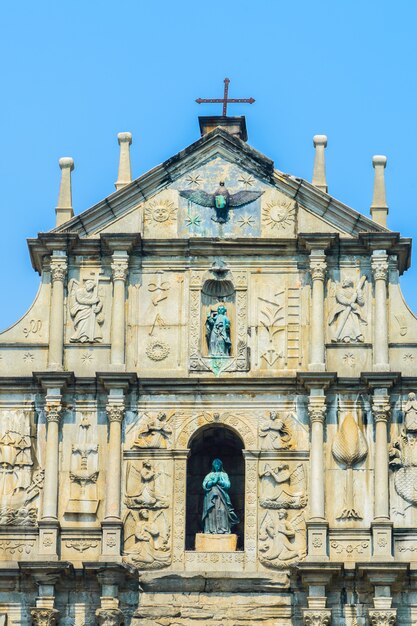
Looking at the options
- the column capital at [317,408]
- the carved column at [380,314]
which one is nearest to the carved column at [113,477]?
the column capital at [317,408]

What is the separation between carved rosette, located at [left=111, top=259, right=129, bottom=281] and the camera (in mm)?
35500

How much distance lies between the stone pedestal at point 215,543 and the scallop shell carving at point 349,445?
175 centimetres

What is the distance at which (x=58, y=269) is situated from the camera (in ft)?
117

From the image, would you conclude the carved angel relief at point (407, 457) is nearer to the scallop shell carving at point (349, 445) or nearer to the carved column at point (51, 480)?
the scallop shell carving at point (349, 445)

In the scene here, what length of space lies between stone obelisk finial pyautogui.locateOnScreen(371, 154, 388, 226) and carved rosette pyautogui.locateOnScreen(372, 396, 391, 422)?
2.58 metres

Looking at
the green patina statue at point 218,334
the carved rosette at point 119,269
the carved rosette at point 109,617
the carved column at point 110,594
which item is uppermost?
the carved rosette at point 119,269

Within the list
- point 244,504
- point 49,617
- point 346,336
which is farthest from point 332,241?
point 49,617


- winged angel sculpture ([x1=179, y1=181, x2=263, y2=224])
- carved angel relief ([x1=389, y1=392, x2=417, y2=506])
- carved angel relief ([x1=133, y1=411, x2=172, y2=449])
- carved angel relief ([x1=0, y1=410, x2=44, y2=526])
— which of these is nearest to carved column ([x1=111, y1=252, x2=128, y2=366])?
carved angel relief ([x1=133, y1=411, x2=172, y2=449])

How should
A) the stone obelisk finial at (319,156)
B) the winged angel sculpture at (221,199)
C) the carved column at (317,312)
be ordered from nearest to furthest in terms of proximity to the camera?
the carved column at (317,312) → the winged angel sculpture at (221,199) → the stone obelisk finial at (319,156)

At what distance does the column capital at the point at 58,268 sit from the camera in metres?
35.6

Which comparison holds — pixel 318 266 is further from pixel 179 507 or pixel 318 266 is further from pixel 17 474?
pixel 17 474

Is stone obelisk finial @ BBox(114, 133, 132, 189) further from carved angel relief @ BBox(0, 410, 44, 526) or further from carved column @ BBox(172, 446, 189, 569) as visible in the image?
carved column @ BBox(172, 446, 189, 569)

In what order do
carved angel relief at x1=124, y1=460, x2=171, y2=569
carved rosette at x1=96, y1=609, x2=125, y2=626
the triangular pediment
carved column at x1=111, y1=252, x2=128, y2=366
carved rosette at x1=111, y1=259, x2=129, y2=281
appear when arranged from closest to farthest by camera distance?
carved rosette at x1=96, y1=609, x2=125, y2=626
carved angel relief at x1=124, y1=460, x2=171, y2=569
carved column at x1=111, y1=252, x2=128, y2=366
carved rosette at x1=111, y1=259, x2=129, y2=281
the triangular pediment

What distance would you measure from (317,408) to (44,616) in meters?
4.47
